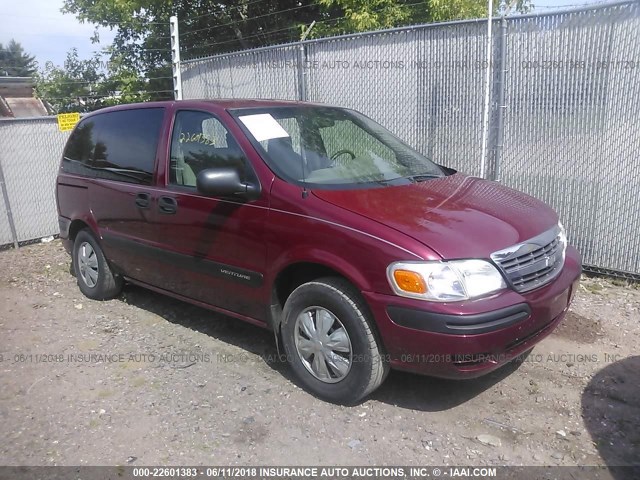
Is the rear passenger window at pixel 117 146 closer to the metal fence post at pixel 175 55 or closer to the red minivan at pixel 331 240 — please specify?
the red minivan at pixel 331 240

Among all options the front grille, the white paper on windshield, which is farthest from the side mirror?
the front grille

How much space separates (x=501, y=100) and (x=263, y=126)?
9.24ft

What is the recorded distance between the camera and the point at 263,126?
4.02 meters

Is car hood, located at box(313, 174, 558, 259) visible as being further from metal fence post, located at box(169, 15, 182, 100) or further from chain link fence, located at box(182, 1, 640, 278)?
metal fence post, located at box(169, 15, 182, 100)

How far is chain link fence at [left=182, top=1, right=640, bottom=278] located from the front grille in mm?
2061

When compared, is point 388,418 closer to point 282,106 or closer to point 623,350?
point 623,350

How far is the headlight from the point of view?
119 inches

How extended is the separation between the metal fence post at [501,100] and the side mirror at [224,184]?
3.08 metres

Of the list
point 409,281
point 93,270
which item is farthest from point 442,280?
point 93,270

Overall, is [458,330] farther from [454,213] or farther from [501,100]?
[501,100]

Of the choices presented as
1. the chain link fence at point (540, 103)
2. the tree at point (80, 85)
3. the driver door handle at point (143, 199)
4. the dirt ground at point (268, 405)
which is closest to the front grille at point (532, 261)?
the dirt ground at point (268, 405)

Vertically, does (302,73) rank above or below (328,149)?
above

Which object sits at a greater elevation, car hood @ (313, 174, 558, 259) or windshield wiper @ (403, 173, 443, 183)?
windshield wiper @ (403, 173, 443, 183)

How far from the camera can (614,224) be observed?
533 centimetres
